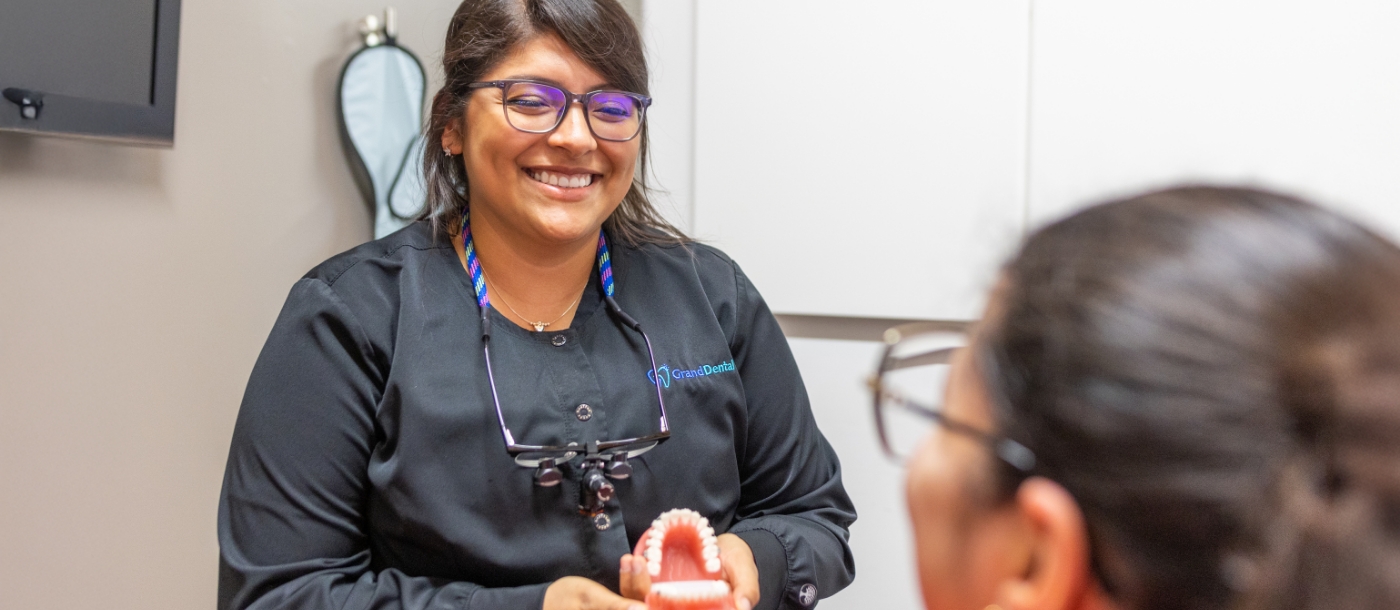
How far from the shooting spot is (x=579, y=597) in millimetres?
1121

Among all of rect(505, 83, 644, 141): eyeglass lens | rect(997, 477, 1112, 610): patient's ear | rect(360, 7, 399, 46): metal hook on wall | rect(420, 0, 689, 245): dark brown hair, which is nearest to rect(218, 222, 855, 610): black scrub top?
rect(420, 0, 689, 245): dark brown hair

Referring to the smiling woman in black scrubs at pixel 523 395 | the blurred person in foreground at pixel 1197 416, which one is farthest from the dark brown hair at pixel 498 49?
the blurred person in foreground at pixel 1197 416

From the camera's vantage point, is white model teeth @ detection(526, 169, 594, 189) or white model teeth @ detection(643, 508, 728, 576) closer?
white model teeth @ detection(643, 508, 728, 576)

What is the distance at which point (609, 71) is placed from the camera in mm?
1326

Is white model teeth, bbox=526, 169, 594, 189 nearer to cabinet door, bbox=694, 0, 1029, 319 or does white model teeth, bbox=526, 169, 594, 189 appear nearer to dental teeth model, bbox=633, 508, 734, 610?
dental teeth model, bbox=633, 508, 734, 610

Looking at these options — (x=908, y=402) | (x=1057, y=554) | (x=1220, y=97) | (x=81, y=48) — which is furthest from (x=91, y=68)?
(x=1220, y=97)

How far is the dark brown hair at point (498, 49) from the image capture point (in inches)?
51.1

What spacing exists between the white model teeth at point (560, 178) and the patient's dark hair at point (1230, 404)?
0.89m

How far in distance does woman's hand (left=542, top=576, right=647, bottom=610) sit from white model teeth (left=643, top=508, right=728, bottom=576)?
2.1 inches

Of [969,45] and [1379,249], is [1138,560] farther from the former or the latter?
[969,45]

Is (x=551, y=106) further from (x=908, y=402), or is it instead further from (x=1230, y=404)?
(x=1230, y=404)

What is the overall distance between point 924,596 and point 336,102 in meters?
1.82

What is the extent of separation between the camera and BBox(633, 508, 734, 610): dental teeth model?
105 cm

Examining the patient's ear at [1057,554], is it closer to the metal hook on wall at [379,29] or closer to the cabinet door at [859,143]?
the cabinet door at [859,143]
